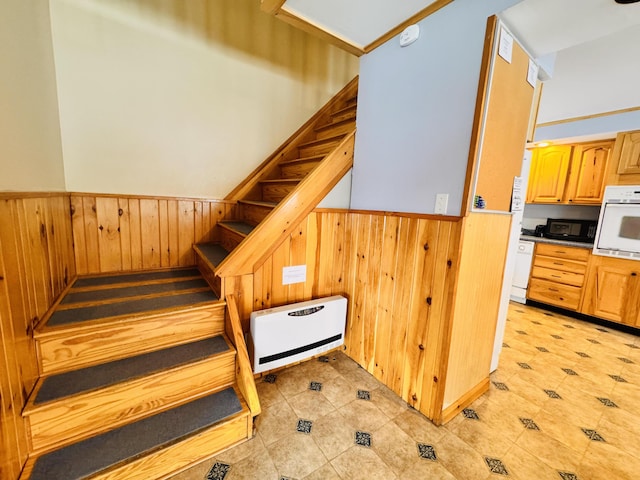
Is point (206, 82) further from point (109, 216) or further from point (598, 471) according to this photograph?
point (598, 471)

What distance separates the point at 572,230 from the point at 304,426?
4.30 meters

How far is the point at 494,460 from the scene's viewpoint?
1299 mm

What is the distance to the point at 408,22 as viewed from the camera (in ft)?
4.96

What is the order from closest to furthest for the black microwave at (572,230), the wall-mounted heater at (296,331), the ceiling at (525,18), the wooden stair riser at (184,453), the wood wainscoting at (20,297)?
the wood wainscoting at (20,297), the wooden stair riser at (184,453), the ceiling at (525,18), the wall-mounted heater at (296,331), the black microwave at (572,230)

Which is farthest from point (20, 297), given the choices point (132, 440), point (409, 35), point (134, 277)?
point (409, 35)

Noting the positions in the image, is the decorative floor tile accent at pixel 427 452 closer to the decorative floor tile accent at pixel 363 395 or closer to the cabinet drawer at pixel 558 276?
the decorative floor tile accent at pixel 363 395

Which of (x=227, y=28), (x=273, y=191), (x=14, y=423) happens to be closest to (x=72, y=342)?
(x=14, y=423)

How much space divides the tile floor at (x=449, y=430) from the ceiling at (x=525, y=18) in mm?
2199

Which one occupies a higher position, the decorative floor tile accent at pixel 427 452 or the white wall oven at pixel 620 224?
the white wall oven at pixel 620 224

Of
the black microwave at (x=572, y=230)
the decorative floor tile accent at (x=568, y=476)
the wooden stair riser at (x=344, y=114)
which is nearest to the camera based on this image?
the decorative floor tile accent at (x=568, y=476)

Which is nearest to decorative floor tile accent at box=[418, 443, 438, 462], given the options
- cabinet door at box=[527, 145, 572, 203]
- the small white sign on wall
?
the small white sign on wall

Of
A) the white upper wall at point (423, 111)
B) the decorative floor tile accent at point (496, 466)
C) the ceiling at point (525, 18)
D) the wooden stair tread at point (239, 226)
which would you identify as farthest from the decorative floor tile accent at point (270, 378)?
the ceiling at point (525, 18)

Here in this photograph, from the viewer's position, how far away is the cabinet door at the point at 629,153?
277 centimetres

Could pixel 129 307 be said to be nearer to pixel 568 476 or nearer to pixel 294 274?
pixel 294 274
